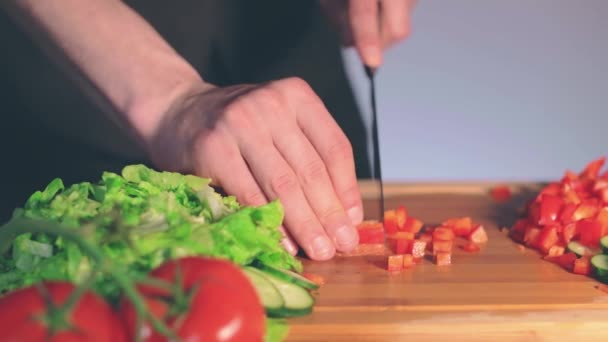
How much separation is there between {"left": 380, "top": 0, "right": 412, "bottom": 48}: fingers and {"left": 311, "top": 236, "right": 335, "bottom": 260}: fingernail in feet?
2.37

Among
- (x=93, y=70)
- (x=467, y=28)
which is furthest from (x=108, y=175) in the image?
(x=467, y=28)

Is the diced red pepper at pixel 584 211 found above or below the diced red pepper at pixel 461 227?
above

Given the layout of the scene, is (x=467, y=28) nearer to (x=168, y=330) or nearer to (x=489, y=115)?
(x=489, y=115)

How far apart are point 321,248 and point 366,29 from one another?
68 cm

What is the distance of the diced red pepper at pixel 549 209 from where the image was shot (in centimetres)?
241

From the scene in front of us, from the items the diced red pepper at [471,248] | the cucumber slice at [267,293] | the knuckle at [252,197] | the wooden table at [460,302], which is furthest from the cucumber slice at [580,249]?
the cucumber slice at [267,293]

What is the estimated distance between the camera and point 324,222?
2.20m

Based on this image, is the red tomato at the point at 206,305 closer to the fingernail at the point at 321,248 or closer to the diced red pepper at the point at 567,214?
the fingernail at the point at 321,248

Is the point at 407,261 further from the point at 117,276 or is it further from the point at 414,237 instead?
the point at 117,276

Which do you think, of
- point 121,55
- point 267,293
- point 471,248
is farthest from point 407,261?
point 121,55

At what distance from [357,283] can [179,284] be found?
2.91 ft

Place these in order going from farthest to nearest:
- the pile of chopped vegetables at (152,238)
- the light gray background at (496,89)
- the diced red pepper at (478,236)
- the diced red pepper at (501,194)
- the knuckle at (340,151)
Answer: the light gray background at (496,89) < the diced red pepper at (501,194) < the diced red pepper at (478,236) < the knuckle at (340,151) < the pile of chopped vegetables at (152,238)

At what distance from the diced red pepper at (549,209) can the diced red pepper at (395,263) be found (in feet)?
1.70

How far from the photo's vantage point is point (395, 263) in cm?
212
